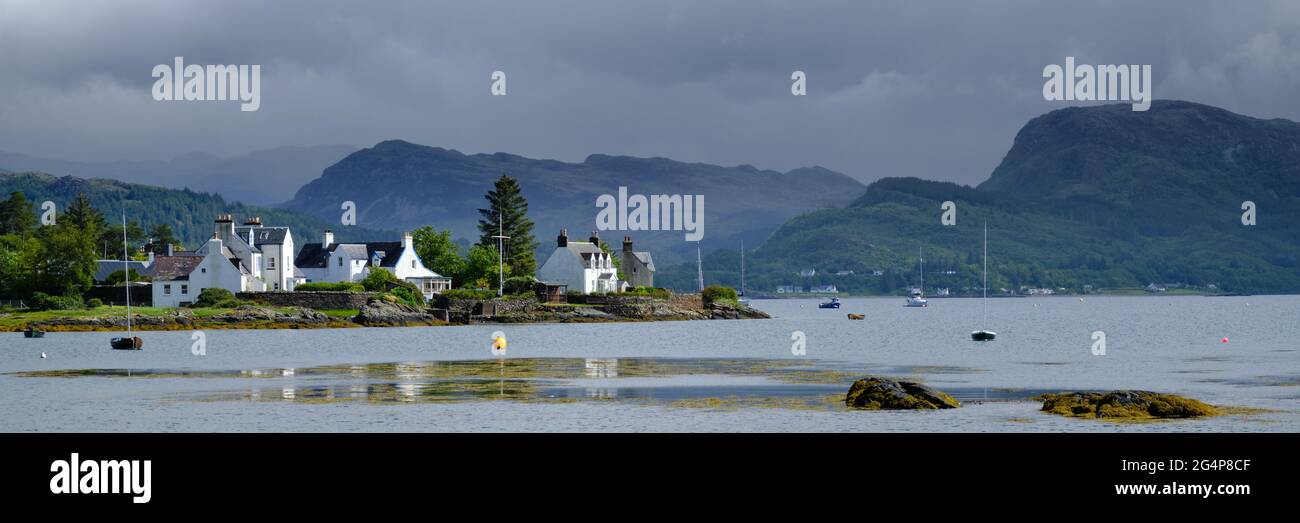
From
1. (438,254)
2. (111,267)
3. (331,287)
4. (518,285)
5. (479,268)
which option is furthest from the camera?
(438,254)

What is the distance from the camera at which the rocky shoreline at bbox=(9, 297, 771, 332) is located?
353 ft

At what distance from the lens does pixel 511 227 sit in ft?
561

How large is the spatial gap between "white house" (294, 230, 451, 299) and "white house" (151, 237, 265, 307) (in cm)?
1803

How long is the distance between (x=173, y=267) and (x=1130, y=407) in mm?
106083

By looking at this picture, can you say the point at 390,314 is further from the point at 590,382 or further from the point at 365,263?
the point at 590,382

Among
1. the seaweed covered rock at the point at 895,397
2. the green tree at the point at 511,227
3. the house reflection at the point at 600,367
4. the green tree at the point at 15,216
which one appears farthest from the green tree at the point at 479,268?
the seaweed covered rock at the point at 895,397

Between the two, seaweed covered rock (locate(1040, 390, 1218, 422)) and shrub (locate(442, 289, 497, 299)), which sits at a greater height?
shrub (locate(442, 289, 497, 299))

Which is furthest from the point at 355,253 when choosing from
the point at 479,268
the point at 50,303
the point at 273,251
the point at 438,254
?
the point at 50,303

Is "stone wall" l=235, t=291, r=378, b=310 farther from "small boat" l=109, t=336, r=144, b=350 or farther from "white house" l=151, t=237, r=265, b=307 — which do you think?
"small boat" l=109, t=336, r=144, b=350

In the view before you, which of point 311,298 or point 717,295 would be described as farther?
point 717,295

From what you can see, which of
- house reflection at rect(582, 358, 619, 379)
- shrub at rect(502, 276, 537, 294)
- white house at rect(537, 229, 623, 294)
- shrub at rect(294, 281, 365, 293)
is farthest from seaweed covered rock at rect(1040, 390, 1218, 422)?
white house at rect(537, 229, 623, 294)
